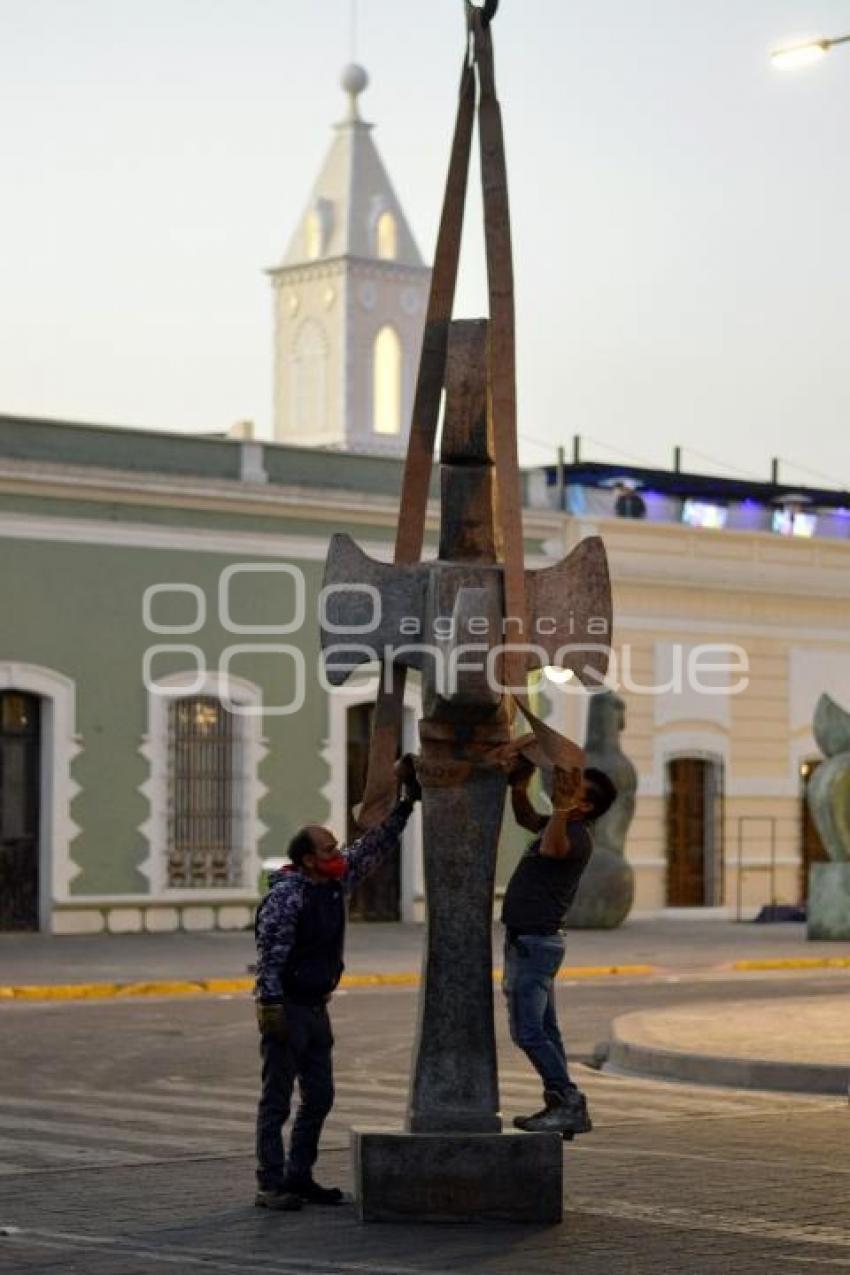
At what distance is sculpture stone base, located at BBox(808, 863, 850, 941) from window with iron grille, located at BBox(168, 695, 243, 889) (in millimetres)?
6702

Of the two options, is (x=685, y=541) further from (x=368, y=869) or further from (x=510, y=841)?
(x=368, y=869)

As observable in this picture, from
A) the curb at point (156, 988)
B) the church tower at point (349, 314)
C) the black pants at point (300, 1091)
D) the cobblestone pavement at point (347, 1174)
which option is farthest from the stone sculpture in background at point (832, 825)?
the church tower at point (349, 314)

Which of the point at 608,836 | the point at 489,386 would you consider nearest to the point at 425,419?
the point at 489,386

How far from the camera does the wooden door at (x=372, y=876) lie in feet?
120

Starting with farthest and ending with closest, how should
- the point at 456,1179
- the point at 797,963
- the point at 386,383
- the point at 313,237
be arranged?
the point at 313,237, the point at 386,383, the point at 797,963, the point at 456,1179

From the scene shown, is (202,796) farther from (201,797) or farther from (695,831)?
(695,831)

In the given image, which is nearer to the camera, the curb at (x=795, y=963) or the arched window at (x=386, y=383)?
the curb at (x=795, y=963)

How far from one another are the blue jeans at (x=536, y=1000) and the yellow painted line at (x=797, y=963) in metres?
16.8

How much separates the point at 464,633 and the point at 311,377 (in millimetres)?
59262

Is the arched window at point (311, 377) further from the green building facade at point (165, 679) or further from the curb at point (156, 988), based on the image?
the curb at point (156, 988)

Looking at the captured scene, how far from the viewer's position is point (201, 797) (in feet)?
115

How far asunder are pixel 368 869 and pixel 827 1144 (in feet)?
10.7

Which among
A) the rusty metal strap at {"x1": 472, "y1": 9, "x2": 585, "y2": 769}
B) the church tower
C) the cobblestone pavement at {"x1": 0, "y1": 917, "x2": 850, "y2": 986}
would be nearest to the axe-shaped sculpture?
the rusty metal strap at {"x1": 472, "y1": 9, "x2": 585, "y2": 769}

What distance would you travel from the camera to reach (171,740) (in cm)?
3488
